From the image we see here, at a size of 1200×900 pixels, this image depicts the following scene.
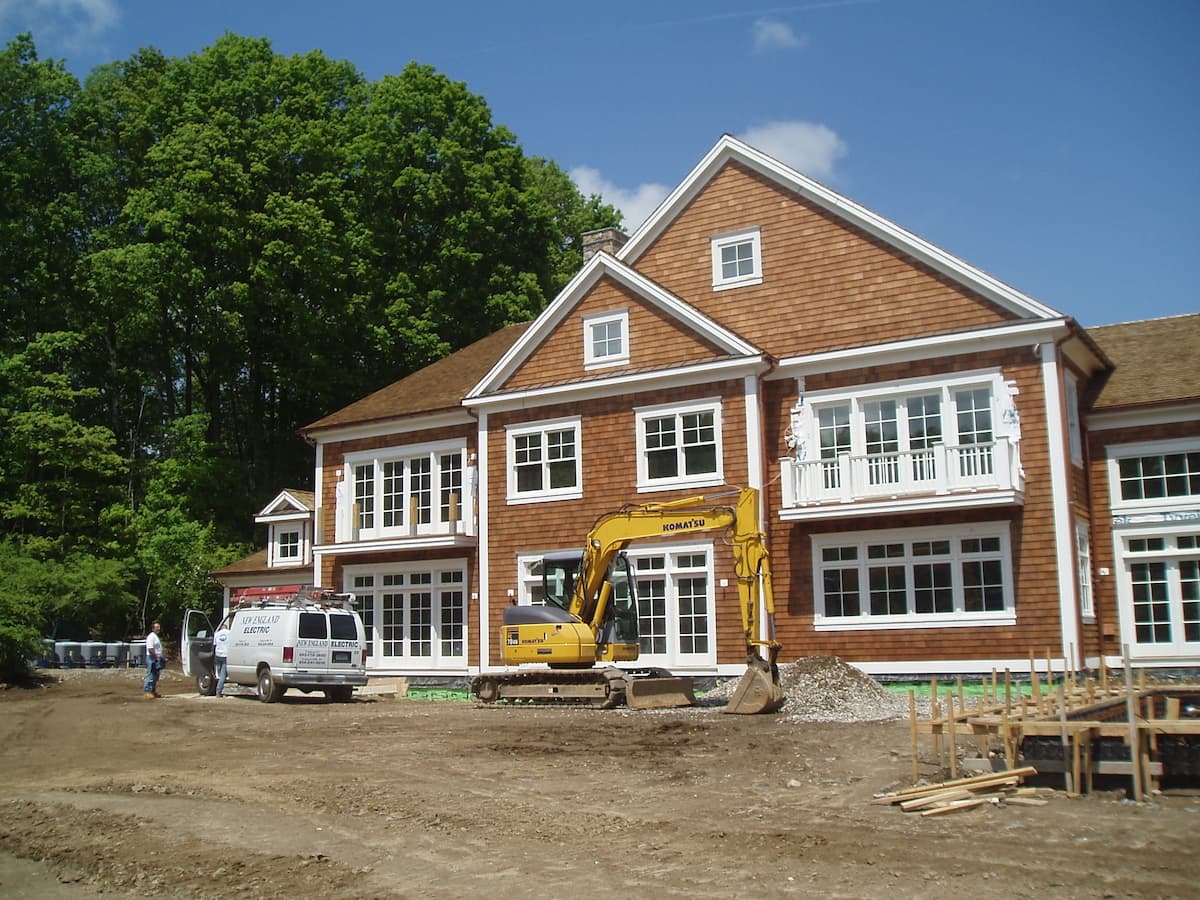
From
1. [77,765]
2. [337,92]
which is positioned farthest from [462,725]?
[337,92]

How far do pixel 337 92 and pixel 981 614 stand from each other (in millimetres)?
35317

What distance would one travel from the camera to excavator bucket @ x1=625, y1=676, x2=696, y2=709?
2114 centimetres

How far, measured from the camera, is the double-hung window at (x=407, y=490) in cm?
2859

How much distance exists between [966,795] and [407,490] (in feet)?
66.1

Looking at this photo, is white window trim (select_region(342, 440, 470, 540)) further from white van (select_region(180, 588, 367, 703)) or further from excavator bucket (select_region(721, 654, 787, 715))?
excavator bucket (select_region(721, 654, 787, 715))

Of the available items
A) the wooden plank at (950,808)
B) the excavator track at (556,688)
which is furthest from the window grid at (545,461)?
the wooden plank at (950,808)

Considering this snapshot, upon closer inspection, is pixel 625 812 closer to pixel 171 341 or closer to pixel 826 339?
pixel 826 339

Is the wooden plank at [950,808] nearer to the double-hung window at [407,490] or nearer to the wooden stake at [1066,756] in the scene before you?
the wooden stake at [1066,756]

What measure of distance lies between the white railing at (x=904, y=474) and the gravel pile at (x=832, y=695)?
337cm

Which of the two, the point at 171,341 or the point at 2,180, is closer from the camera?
the point at 2,180

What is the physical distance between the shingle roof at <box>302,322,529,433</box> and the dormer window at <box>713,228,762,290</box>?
638 cm

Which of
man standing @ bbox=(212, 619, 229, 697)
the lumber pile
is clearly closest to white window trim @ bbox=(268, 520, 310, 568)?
man standing @ bbox=(212, 619, 229, 697)

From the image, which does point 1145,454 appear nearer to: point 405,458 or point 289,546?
point 405,458

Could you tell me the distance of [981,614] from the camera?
71.8 ft
